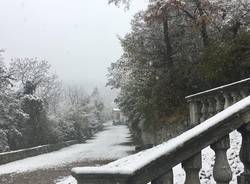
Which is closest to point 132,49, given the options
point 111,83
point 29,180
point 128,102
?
point 128,102

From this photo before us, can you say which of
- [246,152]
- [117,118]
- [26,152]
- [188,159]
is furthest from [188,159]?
[117,118]

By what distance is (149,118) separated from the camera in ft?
89.5

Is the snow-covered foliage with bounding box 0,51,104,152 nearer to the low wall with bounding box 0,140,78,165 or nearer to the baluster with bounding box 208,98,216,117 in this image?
the low wall with bounding box 0,140,78,165

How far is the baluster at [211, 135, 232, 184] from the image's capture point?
3.63 metres

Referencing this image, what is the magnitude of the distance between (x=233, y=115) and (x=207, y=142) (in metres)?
0.33

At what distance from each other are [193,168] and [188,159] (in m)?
0.08

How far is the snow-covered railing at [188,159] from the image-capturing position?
334 centimetres

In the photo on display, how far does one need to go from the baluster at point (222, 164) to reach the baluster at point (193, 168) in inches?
6.9

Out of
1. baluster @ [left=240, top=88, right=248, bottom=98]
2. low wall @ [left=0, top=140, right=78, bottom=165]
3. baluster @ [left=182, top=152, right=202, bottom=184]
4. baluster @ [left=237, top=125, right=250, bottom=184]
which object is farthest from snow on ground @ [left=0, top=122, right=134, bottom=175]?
baluster @ [left=182, top=152, right=202, bottom=184]

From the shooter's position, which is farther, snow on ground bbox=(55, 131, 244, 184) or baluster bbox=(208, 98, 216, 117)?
baluster bbox=(208, 98, 216, 117)

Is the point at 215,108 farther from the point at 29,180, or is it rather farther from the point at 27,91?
the point at 27,91

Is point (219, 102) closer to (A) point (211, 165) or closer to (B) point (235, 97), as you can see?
(B) point (235, 97)

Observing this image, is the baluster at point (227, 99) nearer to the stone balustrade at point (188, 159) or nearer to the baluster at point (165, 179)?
the stone balustrade at point (188, 159)

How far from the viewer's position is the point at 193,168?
11.7 ft
